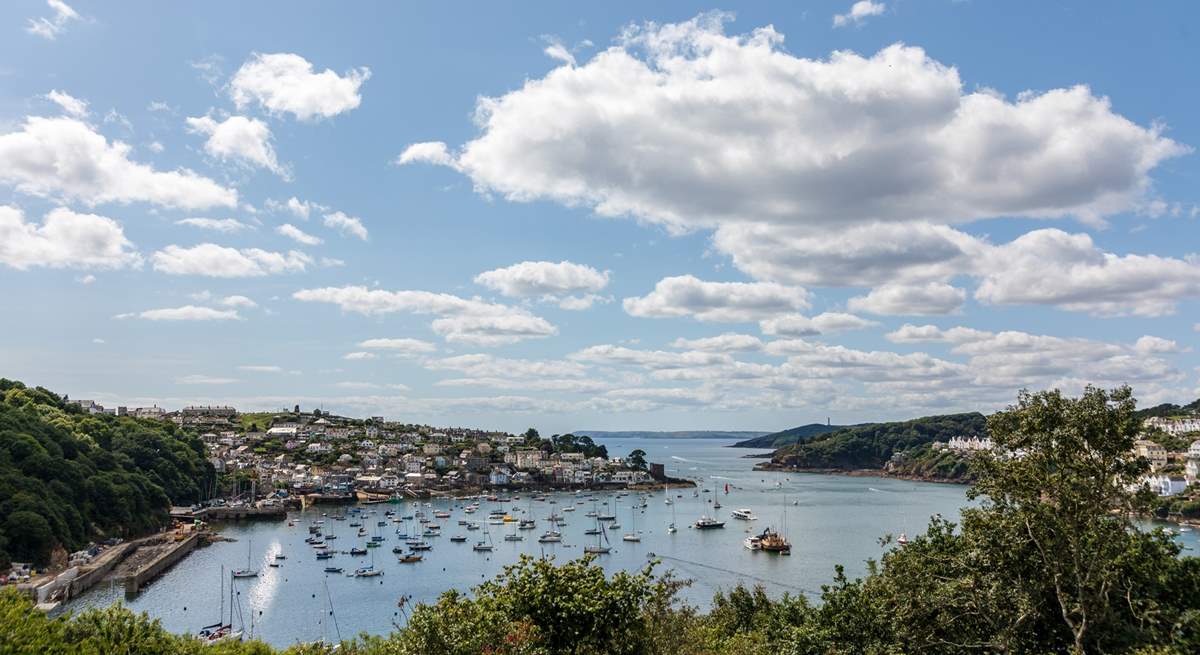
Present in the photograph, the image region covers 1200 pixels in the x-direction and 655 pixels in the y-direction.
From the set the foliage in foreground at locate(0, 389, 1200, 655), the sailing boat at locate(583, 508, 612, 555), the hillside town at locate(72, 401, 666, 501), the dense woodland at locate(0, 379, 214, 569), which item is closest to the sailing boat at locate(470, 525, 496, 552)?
the sailing boat at locate(583, 508, 612, 555)

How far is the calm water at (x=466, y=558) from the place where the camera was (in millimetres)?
45938

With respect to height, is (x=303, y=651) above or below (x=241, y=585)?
above

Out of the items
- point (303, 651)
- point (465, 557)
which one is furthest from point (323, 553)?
point (303, 651)

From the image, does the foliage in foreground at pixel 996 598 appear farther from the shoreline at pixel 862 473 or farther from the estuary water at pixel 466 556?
the shoreline at pixel 862 473

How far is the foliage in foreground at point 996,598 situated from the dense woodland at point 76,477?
42792 millimetres

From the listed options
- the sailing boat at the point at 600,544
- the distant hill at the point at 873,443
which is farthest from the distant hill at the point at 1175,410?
the sailing boat at the point at 600,544

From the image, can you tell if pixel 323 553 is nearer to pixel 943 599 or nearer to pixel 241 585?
pixel 241 585

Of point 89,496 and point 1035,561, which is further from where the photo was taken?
point 89,496

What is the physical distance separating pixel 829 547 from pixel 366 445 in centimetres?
10715

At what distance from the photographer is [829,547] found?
66.8m

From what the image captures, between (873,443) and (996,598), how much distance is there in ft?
606

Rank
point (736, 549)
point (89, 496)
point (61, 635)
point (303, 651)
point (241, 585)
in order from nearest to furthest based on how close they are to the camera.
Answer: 1. point (61, 635)
2. point (303, 651)
3. point (241, 585)
4. point (89, 496)
5. point (736, 549)

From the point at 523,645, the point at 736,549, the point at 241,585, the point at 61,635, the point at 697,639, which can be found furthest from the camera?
the point at 736,549

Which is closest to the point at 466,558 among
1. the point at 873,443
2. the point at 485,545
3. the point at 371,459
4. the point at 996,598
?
the point at 485,545
